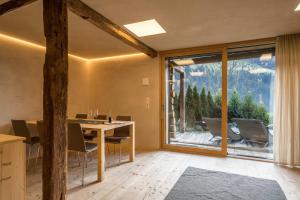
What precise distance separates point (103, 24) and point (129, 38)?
806 mm

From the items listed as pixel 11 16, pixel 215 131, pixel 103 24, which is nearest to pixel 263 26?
pixel 215 131

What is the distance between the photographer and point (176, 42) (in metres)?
3.96

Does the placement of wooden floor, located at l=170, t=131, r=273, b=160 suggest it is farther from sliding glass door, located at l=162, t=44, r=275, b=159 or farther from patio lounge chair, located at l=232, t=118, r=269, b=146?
patio lounge chair, located at l=232, t=118, r=269, b=146

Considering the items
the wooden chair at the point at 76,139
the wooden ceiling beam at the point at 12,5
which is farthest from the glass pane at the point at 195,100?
the wooden ceiling beam at the point at 12,5

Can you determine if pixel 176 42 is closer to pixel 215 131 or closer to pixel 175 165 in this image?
pixel 215 131

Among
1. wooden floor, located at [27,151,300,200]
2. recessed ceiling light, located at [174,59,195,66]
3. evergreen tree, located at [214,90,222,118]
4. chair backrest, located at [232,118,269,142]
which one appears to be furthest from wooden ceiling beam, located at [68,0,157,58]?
chair backrest, located at [232,118,269,142]

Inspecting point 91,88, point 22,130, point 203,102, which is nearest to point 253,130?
point 203,102

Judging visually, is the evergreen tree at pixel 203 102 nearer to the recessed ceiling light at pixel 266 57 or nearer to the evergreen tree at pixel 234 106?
the evergreen tree at pixel 234 106

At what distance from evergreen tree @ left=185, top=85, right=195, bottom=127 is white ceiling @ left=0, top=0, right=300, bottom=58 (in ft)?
3.89

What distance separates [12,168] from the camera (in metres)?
1.77

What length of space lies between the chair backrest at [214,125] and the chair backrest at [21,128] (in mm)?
3726

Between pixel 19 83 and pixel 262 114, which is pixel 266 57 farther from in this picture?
Result: pixel 19 83

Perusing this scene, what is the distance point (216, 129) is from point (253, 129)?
0.75 m

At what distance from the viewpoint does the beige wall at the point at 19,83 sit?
3.59 meters
